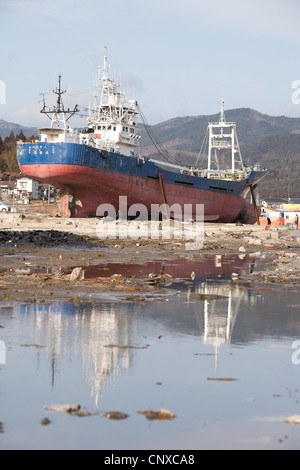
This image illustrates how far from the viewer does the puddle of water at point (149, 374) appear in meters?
6.34

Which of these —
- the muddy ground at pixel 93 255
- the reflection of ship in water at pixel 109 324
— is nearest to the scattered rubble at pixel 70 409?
the reflection of ship in water at pixel 109 324

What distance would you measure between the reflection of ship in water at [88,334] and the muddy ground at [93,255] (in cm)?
124

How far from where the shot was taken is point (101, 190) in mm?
46188

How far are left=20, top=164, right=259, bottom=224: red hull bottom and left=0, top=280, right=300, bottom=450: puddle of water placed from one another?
103 ft

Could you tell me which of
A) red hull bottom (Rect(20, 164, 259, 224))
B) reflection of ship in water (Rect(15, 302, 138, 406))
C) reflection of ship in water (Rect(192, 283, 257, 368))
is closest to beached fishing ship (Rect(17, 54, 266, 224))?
red hull bottom (Rect(20, 164, 259, 224))

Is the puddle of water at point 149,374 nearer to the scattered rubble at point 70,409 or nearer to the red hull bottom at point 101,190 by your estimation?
the scattered rubble at point 70,409

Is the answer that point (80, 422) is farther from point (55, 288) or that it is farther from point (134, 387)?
point (55, 288)

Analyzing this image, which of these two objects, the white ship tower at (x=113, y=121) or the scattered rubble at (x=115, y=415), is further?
the white ship tower at (x=113, y=121)

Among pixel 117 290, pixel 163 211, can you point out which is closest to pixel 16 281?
pixel 117 290

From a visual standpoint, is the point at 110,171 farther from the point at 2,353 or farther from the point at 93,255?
the point at 2,353

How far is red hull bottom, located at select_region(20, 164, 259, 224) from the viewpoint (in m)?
44.5

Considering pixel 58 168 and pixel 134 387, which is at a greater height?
Result: pixel 58 168

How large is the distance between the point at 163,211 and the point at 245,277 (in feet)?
101
